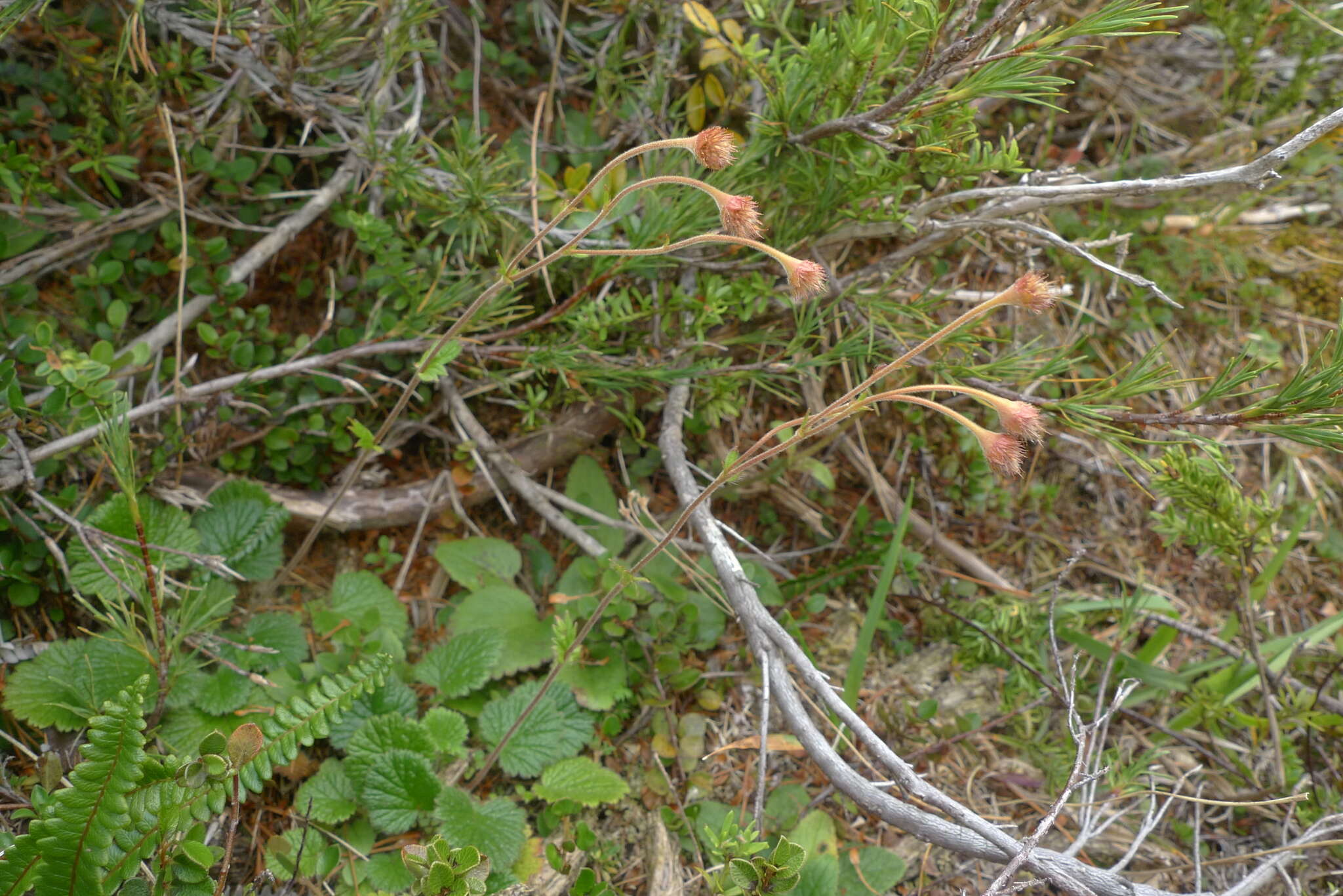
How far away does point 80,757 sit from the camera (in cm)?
174

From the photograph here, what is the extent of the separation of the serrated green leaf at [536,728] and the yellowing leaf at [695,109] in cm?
153

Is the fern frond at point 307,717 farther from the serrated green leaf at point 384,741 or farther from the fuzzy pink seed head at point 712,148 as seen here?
the fuzzy pink seed head at point 712,148

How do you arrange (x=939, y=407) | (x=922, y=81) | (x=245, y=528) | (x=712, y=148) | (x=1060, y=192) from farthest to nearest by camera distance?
(x=245, y=528) < (x=1060, y=192) < (x=922, y=81) < (x=712, y=148) < (x=939, y=407)

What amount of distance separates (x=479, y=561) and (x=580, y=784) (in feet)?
2.11

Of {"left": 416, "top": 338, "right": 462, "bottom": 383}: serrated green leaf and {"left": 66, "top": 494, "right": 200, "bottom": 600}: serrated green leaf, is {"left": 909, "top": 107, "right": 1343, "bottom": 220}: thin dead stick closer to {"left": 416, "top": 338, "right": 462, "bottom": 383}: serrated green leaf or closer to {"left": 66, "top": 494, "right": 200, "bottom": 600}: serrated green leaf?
{"left": 416, "top": 338, "right": 462, "bottom": 383}: serrated green leaf

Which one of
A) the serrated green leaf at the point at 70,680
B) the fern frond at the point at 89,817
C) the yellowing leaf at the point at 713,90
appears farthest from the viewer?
the yellowing leaf at the point at 713,90

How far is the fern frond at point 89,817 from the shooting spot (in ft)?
4.36

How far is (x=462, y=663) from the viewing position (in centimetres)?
200

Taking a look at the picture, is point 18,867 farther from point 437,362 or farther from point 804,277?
point 804,277

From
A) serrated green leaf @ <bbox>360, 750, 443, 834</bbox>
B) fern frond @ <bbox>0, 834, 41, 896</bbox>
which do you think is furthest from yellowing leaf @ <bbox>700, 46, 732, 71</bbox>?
fern frond @ <bbox>0, 834, 41, 896</bbox>

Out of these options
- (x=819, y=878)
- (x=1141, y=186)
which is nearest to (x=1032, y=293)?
(x=1141, y=186)


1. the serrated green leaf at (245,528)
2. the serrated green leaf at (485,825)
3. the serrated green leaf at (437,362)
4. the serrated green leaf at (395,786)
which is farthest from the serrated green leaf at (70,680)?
the serrated green leaf at (437,362)

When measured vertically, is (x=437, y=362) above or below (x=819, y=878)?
above

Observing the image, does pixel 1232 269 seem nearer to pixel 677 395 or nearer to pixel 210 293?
pixel 677 395
